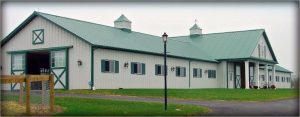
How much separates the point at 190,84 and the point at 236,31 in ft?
37.0

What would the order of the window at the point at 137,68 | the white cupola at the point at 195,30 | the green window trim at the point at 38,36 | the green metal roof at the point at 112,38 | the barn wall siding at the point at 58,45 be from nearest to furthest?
1. the barn wall siding at the point at 58,45
2. the green metal roof at the point at 112,38
3. the green window trim at the point at 38,36
4. the window at the point at 137,68
5. the white cupola at the point at 195,30

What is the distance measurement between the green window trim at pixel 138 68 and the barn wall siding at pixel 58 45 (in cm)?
422

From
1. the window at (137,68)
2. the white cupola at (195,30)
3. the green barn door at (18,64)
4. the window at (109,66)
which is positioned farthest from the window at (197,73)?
the green barn door at (18,64)

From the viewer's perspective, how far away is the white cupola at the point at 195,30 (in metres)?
49.7

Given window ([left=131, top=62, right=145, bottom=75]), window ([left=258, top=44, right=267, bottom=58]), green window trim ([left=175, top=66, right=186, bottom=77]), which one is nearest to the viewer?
window ([left=131, top=62, right=145, bottom=75])

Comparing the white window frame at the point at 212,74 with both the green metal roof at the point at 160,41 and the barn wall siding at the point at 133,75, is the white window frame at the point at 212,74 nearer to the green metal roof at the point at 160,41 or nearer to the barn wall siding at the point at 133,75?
the green metal roof at the point at 160,41

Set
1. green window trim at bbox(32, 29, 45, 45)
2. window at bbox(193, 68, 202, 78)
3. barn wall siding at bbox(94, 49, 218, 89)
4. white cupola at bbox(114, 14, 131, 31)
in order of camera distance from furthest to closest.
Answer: window at bbox(193, 68, 202, 78)
white cupola at bbox(114, 14, 131, 31)
green window trim at bbox(32, 29, 45, 45)
barn wall siding at bbox(94, 49, 218, 89)

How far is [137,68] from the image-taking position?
31750mm

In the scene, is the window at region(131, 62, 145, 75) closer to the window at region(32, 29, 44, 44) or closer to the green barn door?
the window at region(32, 29, 44, 44)

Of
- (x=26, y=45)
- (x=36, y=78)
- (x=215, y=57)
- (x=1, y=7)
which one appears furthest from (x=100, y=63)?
(x=215, y=57)

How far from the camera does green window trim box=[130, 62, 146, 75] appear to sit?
3130 centimetres

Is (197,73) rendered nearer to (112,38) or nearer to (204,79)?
(204,79)

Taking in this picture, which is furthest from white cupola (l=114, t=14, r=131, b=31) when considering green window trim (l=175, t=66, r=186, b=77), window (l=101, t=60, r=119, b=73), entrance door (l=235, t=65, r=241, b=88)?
entrance door (l=235, t=65, r=241, b=88)

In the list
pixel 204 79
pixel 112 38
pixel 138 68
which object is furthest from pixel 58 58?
pixel 204 79
